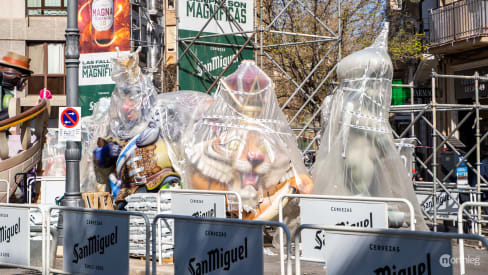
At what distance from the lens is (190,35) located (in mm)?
17188

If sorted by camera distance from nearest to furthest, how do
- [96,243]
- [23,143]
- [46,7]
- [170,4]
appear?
[96,243]
[23,143]
[46,7]
[170,4]

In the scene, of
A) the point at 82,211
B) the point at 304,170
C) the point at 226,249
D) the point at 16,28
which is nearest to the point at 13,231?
the point at 82,211

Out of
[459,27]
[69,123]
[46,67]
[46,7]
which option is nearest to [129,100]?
[69,123]

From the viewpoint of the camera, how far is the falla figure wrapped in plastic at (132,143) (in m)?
12.5

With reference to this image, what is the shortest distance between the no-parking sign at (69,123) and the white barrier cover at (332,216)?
13.4ft

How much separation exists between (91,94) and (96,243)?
18.2m

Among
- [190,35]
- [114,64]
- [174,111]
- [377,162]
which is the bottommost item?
[377,162]

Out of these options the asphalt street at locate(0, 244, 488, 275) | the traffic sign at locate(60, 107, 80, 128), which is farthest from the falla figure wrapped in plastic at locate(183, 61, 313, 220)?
the traffic sign at locate(60, 107, 80, 128)

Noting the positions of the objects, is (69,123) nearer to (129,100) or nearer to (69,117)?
(69,117)

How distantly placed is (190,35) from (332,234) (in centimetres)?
1164

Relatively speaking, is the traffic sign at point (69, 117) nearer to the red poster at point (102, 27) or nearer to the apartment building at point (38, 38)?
the red poster at point (102, 27)

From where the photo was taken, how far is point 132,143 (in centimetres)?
1275

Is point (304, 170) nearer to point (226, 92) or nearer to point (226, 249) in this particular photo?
point (226, 92)

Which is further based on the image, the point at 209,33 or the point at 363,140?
the point at 209,33
